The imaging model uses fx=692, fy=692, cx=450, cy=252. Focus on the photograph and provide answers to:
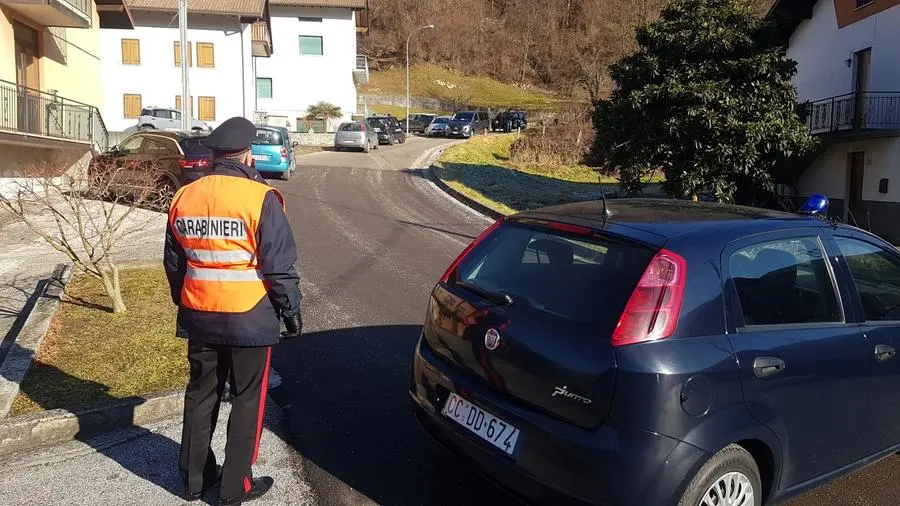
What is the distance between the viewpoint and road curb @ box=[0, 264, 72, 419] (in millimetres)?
4518

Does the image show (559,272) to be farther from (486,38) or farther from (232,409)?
(486,38)

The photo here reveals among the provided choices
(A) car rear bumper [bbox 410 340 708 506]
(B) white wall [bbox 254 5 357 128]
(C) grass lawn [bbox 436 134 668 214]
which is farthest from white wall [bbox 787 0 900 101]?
(B) white wall [bbox 254 5 357 128]

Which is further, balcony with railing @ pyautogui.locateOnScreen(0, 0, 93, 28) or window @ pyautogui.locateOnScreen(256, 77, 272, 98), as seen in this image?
window @ pyautogui.locateOnScreen(256, 77, 272, 98)

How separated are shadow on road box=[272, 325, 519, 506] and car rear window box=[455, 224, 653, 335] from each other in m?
0.94

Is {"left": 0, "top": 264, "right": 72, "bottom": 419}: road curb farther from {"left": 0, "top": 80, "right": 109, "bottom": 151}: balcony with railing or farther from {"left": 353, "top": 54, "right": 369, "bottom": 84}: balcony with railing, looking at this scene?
{"left": 353, "top": 54, "right": 369, "bottom": 84}: balcony with railing

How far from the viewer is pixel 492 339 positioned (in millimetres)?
3199

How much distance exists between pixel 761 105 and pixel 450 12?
2945 inches

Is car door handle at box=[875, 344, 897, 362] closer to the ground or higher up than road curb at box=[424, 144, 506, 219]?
closer to the ground

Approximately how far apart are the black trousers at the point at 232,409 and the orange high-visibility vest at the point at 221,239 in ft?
0.87

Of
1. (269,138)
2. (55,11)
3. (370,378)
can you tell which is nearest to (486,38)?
(269,138)

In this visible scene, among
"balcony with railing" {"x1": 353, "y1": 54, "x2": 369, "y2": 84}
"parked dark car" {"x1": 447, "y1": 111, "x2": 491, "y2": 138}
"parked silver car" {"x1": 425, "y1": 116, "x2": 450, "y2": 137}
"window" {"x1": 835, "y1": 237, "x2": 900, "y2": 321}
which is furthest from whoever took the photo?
"balcony with railing" {"x1": 353, "y1": 54, "x2": 369, "y2": 84}

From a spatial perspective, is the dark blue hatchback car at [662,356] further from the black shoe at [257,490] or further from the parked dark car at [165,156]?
the parked dark car at [165,156]

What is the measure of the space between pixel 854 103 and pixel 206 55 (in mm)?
30505

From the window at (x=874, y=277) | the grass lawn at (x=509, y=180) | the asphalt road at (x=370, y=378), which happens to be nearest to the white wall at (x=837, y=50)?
the grass lawn at (x=509, y=180)
